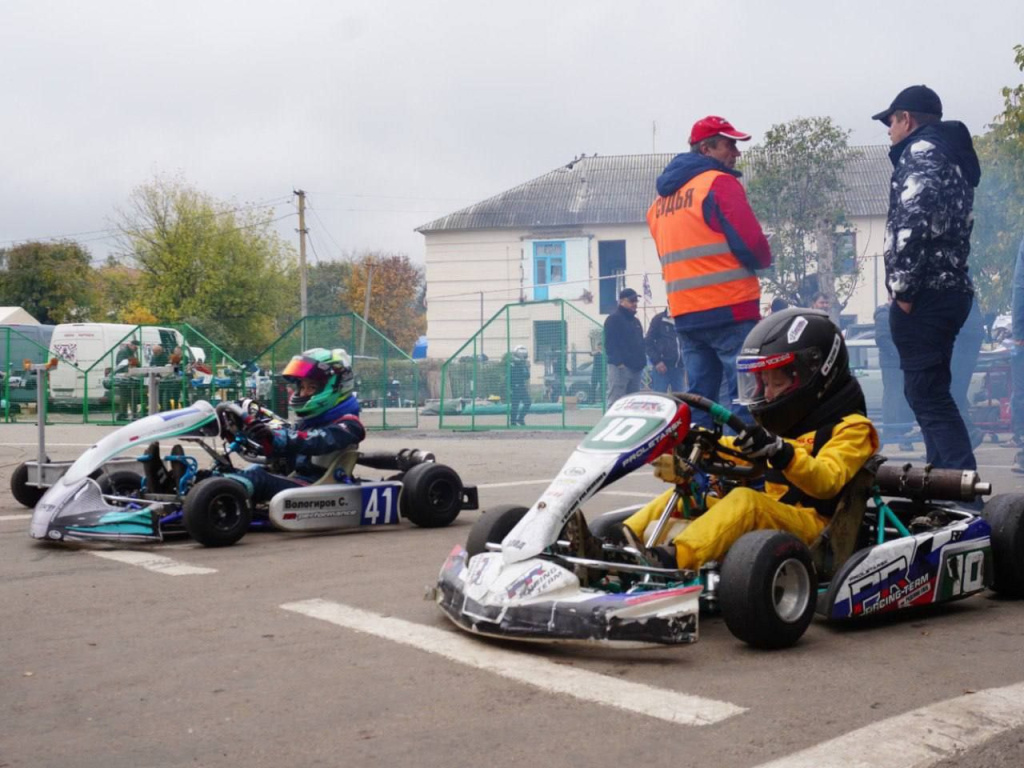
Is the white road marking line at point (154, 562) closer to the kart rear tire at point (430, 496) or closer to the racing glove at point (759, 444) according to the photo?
the kart rear tire at point (430, 496)

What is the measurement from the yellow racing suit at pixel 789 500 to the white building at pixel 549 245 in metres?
25.7

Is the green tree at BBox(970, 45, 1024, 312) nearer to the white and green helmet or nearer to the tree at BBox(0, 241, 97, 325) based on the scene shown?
the white and green helmet

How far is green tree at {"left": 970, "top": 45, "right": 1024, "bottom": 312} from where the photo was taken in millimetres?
15672

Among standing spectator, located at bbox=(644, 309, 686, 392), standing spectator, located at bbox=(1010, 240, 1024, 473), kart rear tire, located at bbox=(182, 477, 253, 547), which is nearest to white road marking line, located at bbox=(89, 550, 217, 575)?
kart rear tire, located at bbox=(182, 477, 253, 547)

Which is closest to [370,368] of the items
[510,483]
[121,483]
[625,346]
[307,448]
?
[625,346]

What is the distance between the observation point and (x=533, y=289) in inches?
1282

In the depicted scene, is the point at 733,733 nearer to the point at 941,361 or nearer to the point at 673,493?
→ the point at 673,493

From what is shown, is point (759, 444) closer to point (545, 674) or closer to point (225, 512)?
point (545, 674)

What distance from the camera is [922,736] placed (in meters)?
3.00

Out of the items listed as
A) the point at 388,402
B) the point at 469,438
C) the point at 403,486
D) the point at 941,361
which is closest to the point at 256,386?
the point at 388,402

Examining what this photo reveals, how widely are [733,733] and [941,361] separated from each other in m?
3.88

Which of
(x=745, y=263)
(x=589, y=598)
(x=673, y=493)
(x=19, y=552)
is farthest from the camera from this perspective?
(x=745, y=263)

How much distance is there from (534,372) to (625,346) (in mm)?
2940

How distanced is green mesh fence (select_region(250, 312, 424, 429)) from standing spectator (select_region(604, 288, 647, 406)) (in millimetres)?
4196
